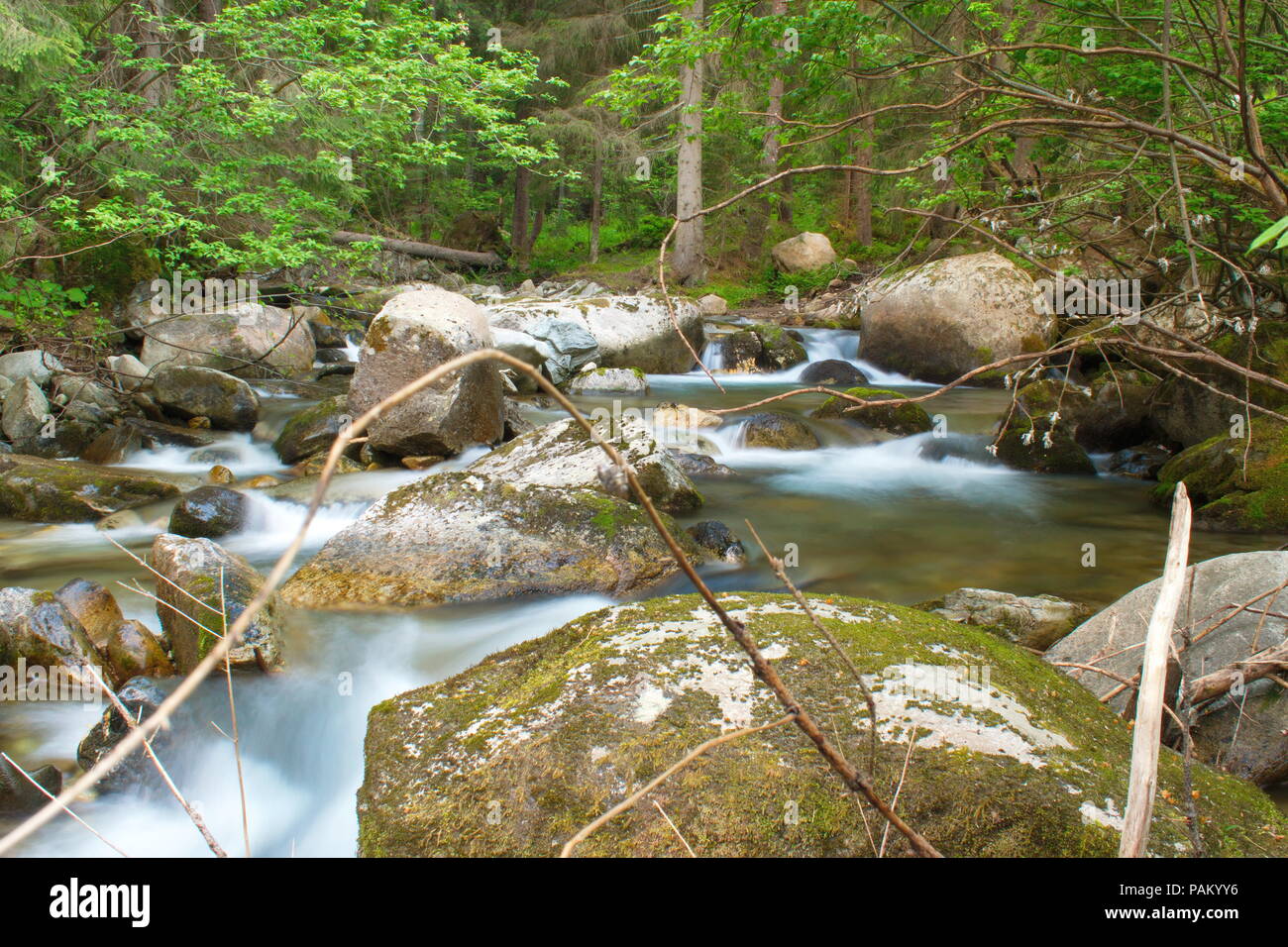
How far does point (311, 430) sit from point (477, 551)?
4706mm

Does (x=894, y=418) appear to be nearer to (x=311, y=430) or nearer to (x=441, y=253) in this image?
(x=311, y=430)

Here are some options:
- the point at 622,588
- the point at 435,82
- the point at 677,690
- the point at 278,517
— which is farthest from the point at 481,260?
the point at 677,690

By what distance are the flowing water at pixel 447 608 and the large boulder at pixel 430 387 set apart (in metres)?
0.44

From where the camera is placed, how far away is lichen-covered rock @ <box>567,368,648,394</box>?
13.1 m

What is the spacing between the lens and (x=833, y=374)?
45.9ft

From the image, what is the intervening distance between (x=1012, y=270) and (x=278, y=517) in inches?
460

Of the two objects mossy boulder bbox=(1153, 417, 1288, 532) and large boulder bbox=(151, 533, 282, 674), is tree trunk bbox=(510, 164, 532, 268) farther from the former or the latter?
large boulder bbox=(151, 533, 282, 674)

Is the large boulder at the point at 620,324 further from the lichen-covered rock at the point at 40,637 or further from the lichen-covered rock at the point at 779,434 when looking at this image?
the lichen-covered rock at the point at 40,637

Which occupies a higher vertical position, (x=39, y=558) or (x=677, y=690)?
(x=677, y=690)

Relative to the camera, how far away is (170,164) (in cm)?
1037

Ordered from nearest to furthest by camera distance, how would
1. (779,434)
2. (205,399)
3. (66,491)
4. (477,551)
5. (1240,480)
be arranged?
(477,551), (1240,480), (66,491), (779,434), (205,399)

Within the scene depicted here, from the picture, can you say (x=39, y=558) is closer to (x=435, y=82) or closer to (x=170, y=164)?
(x=170, y=164)

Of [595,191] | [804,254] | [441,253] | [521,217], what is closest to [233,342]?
[441,253]
